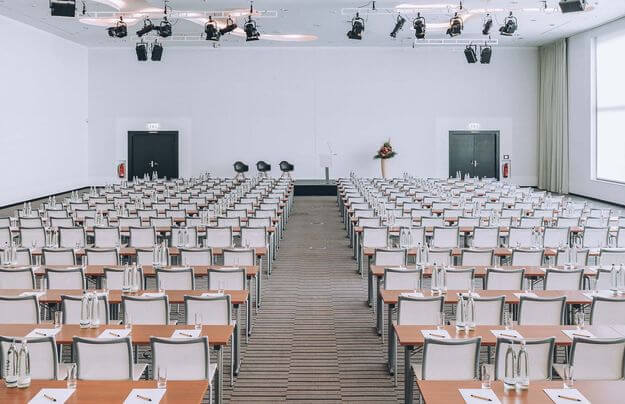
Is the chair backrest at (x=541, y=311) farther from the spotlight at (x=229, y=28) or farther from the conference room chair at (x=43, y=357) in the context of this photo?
the spotlight at (x=229, y=28)

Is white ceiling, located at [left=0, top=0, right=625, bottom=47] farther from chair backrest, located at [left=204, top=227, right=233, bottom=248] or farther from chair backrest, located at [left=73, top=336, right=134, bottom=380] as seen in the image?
chair backrest, located at [left=73, top=336, right=134, bottom=380]

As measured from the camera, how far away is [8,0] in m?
20.2

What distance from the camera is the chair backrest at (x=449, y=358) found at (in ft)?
18.2

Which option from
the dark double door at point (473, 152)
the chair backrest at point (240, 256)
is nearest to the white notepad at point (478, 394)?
the chair backrest at point (240, 256)

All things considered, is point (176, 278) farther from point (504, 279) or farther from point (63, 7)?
point (63, 7)

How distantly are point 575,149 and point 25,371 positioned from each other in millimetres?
26535

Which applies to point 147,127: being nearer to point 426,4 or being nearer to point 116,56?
point 116,56

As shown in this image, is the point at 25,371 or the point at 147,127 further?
the point at 147,127

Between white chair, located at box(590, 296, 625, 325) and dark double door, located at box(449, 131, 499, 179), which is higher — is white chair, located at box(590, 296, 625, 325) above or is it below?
below

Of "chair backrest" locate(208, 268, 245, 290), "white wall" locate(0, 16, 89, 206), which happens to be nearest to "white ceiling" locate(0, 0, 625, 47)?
"white wall" locate(0, 16, 89, 206)

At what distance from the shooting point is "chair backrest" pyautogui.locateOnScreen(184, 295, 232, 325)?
712 cm

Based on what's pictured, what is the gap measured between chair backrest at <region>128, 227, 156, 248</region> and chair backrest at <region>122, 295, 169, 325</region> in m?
5.49

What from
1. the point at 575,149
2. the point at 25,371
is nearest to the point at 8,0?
the point at 25,371

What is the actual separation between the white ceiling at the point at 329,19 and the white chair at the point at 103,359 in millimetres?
13713
